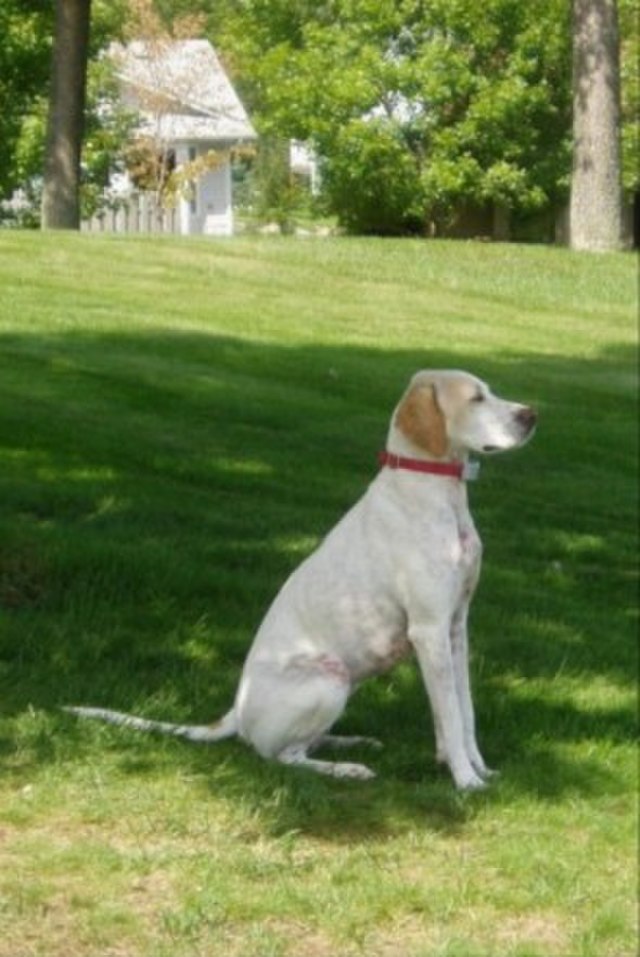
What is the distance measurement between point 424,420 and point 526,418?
0.34 m

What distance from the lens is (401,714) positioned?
8.12m

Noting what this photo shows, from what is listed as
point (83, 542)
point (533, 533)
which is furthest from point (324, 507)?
point (83, 542)

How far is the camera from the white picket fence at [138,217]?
41.4 meters

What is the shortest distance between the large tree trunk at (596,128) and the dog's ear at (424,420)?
18.9 meters

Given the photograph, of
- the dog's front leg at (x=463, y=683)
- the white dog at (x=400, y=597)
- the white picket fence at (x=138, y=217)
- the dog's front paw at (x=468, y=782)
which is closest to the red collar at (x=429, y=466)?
the white dog at (x=400, y=597)

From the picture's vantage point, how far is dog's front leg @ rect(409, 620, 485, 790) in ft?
23.3

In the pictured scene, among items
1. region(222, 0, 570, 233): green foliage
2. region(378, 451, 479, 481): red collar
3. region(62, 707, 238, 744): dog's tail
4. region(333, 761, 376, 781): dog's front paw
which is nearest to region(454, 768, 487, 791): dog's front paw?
region(333, 761, 376, 781): dog's front paw

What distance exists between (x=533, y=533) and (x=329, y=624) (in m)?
4.65

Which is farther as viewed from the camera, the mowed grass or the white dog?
the white dog

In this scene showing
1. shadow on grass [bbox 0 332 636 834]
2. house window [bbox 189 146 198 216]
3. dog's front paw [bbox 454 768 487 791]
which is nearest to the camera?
dog's front paw [bbox 454 768 487 791]

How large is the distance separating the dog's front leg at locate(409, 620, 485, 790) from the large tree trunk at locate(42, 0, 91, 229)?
20.9m

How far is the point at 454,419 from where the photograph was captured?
713 cm

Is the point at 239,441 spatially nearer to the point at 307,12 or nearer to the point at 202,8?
the point at 307,12

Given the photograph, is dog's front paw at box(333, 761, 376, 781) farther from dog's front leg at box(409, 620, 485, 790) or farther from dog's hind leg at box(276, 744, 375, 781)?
dog's front leg at box(409, 620, 485, 790)
